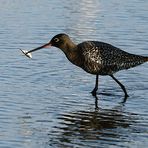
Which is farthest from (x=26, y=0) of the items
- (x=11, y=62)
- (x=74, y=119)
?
(x=74, y=119)

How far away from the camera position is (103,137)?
1249 cm

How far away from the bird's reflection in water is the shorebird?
100 centimetres

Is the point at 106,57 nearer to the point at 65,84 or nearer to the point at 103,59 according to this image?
the point at 103,59

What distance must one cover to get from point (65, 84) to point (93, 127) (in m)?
3.20

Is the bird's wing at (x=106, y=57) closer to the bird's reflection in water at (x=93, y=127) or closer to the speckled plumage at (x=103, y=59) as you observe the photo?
the speckled plumage at (x=103, y=59)

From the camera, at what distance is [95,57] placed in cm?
1577

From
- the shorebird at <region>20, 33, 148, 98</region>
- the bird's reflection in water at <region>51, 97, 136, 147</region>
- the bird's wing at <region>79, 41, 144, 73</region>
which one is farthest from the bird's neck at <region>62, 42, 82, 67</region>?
the bird's reflection in water at <region>51, 97, 136, 147</region>

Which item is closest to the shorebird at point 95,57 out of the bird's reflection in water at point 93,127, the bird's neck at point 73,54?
the bird's neck at point 73,54

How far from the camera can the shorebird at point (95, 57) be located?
1572 centimetres

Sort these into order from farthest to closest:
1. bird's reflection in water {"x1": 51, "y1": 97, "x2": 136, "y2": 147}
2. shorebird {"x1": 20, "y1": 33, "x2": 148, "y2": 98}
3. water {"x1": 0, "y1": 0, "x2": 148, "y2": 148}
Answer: shorebird {"x1": 20, "y1": 33, "x2": 148, "y2": 98}, water {"x1": 0, "y1": 0, "x2": 148, "y2": 148}, bird's reflection in water {"x1": 51, "y1": 97, "x2": 136, "y2": 147}

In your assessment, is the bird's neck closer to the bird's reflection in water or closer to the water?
the water

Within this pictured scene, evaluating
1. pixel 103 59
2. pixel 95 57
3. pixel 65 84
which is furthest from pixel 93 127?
pixel 65 84

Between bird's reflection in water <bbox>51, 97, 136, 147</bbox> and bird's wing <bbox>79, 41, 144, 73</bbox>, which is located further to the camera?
bird's wing <bbox>79, 41, 144, 73</bbox>

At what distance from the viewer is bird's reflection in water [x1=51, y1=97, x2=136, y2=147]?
40.3 ft
